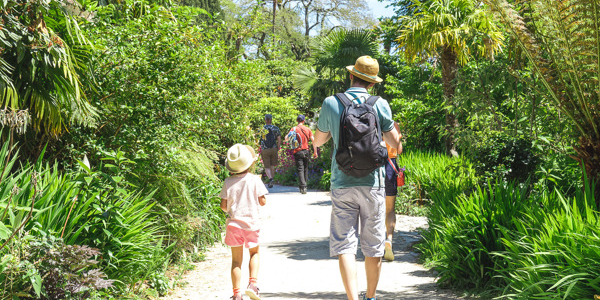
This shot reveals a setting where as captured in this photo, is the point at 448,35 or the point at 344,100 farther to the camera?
the point at 448,35

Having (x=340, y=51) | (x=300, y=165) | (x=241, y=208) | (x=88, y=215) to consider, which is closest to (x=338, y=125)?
(x=241, y=208)

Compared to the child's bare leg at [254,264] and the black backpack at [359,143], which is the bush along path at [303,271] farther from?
the black backpack at [359,143]

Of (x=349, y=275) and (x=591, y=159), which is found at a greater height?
(x=591, y=159)

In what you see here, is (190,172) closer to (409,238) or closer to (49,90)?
(49,90)

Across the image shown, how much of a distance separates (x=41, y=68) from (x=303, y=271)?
11.1 feet

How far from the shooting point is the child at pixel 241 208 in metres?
5.11

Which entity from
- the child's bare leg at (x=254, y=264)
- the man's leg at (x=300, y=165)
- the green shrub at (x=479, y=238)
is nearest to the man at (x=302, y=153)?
the man's leg at (x=300, y=165)

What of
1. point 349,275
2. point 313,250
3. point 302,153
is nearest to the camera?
point 349,275

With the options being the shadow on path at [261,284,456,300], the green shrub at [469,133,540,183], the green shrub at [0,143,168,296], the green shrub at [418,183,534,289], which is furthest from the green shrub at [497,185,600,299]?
the green shrub at [0,143,168,296]

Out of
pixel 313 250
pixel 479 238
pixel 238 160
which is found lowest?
pixel 313 250

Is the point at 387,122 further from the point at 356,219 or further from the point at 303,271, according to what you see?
the point at 303,271

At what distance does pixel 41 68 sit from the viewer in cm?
504

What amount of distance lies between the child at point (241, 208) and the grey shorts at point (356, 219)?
0.99 meters

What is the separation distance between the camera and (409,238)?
26.9 feet
